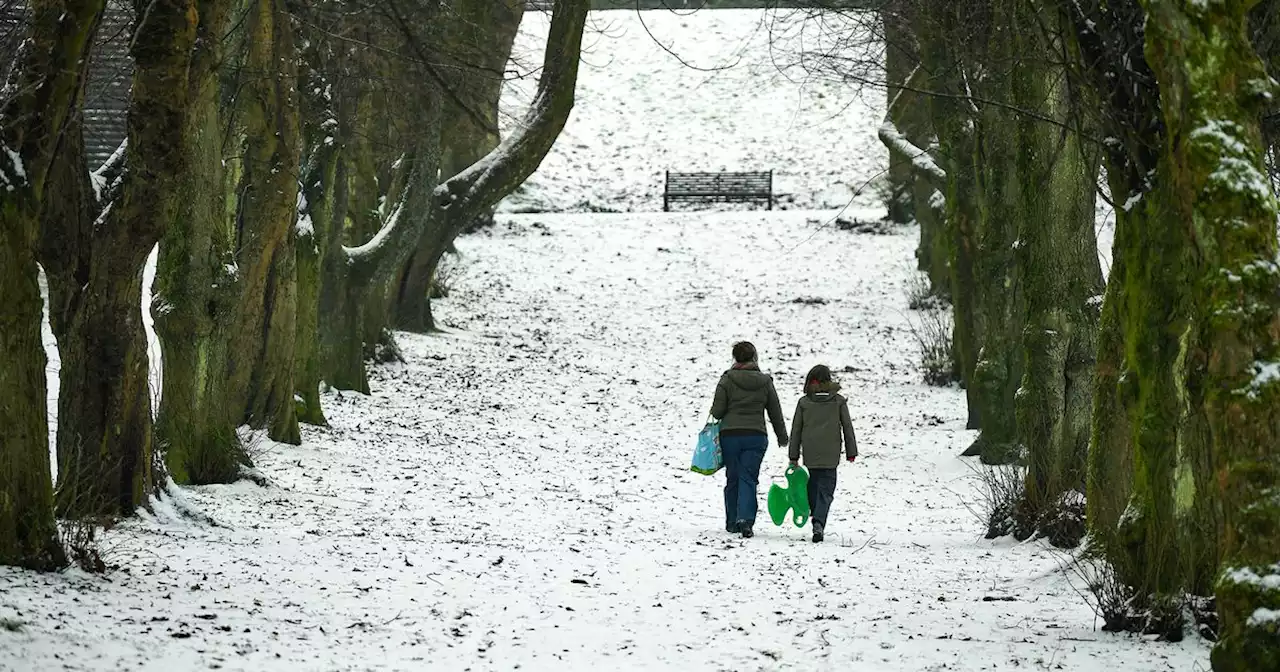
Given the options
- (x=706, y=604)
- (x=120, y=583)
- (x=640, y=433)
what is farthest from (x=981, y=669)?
(x=640, y=433)

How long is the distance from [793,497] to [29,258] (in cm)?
630

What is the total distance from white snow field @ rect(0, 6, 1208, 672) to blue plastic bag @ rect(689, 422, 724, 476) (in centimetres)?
57

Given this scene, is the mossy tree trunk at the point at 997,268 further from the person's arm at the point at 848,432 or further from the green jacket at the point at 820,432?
the green jacket at the point at 820,432

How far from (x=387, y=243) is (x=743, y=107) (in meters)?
30.7

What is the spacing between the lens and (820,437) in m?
11.2

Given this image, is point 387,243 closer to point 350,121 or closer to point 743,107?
point 350,121

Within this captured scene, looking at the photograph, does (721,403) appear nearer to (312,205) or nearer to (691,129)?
(312,205)

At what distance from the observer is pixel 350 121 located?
1848cm

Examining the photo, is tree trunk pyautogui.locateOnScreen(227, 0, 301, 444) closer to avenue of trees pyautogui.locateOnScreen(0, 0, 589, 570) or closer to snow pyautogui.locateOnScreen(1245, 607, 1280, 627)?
avenue of trees pyautogui.locateOnScreen(0, 0, 589, 570)

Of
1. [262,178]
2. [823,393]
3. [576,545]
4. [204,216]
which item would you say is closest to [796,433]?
[823,393]

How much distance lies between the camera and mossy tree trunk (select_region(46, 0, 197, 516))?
8.34 metres

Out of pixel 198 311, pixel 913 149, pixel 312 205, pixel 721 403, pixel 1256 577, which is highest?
pixel 913 149

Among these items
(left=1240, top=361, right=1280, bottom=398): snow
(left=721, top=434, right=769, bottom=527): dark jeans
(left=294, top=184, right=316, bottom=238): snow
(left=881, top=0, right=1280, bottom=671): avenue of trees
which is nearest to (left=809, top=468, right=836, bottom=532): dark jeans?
(left=721, top=434, right=769, bottom=527): dark jeans

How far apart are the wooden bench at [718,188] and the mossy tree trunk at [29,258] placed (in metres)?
32.5
